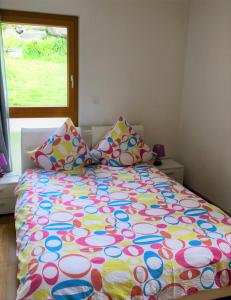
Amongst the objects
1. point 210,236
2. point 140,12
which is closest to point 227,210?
point 210,236

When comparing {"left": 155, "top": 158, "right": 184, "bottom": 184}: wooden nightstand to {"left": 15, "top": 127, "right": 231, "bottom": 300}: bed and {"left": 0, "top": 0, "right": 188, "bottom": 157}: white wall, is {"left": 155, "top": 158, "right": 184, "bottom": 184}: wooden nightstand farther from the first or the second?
{"left": 15, "top": 127, "right": 231, "bottom": 300}: bed

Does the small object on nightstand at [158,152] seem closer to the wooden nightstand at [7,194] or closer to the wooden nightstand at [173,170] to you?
the wooden nightstand at [173,170]

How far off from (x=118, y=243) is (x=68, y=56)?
2.42 m

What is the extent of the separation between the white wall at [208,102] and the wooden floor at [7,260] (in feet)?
7.59

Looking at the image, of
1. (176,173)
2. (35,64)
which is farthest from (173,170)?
(35,64)

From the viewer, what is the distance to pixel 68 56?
11.3 feet

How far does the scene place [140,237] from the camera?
1867mm

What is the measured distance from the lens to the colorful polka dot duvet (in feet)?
5.07

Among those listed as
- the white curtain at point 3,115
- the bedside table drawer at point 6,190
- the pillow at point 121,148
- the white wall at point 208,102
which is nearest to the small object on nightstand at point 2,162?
the white curtain at point 3,115

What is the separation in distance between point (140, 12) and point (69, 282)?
3.19m

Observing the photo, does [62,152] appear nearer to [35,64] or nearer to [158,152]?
[35,64]

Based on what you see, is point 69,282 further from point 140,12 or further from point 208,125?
point 140,12

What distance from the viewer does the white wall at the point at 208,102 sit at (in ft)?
10.6

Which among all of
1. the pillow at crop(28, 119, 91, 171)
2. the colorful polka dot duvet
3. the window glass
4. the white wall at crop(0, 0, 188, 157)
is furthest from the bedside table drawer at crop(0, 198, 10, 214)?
the white wall at crop(0, 0, 188, 157)
